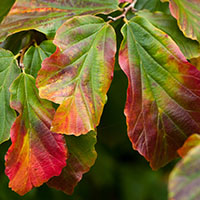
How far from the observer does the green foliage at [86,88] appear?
563 mm

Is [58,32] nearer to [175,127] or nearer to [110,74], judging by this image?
[110,74]

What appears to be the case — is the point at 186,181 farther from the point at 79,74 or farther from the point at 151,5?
the point at 151,5

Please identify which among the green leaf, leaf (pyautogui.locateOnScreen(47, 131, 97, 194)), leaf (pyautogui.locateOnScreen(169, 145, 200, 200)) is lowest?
leaf (pyautogui.locateOnScreen(47, 131, 97, 194))

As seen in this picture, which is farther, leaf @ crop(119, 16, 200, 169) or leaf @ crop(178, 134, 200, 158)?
leaf @ crop(119, 16, 200, 169)

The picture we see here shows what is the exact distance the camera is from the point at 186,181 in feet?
1.23

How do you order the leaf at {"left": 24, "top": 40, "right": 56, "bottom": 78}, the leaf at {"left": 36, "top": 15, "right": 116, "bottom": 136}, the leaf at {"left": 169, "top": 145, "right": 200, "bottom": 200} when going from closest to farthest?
the leaf at {"left": 169, "top": 145, "right": 200, "bottom": 200} → the leaf at {"left": 36, "top": 15, "right": 116, "bottom": 136} → the leaf at {"left": 24, "top": 40, "right": 56, "bottom": 78}

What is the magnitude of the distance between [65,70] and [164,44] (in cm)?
17

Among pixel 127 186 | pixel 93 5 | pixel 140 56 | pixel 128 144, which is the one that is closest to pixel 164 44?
pixel 140 56

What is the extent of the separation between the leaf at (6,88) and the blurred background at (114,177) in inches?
19.8

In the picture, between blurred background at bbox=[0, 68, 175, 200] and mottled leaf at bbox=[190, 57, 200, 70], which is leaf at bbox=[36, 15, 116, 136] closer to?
mottled leaf at bbox=[190, 57, 200, 70]

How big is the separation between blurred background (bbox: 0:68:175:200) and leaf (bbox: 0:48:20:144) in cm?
50

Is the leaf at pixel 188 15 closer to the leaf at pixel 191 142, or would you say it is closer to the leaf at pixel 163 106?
the leaf at pixel 163 106

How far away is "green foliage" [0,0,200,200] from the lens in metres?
0.56

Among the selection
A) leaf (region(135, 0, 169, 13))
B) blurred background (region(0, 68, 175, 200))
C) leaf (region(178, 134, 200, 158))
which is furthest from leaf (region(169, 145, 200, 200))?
blurred background (region(0, 68, 175, 200))
